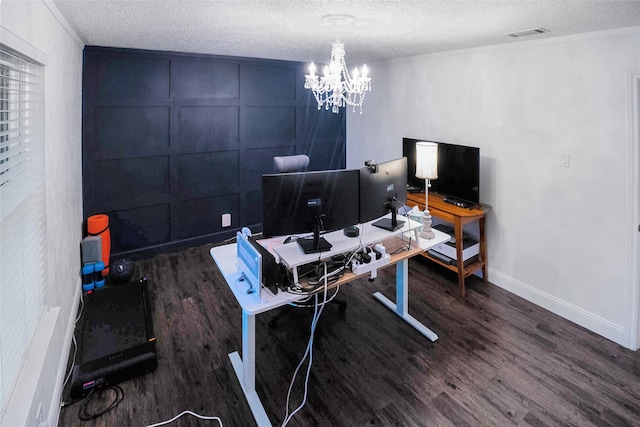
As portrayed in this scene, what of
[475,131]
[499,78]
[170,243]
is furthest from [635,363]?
[170,243]

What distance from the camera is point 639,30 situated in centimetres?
238

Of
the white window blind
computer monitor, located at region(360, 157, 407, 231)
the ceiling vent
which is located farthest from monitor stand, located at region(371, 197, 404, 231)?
the white window blind

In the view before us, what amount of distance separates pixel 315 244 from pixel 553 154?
7.24 feet

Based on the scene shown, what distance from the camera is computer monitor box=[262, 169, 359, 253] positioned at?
6.75 feet

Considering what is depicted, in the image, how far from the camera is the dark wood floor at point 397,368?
2.10m

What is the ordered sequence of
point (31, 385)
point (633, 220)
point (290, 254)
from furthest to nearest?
point (633, 220)
point (290, 254)
point (31, 385)

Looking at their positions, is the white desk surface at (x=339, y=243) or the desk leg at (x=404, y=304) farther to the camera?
the desk leg at (x=404, y=304)

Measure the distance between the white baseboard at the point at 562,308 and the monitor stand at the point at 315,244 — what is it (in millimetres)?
2196

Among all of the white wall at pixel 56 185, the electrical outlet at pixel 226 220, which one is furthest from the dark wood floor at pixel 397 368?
the electrical outlet at pixel 226 220

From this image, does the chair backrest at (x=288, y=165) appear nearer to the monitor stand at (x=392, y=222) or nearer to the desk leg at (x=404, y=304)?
the monitor stand at (x=392, y=222)

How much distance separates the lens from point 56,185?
2.40 meters

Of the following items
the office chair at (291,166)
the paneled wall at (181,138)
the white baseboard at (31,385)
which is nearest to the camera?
the white baseboard at (31,385)

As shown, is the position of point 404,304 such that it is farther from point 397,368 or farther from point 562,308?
point 562,308

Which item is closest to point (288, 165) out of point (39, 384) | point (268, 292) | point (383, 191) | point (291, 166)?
point (291, 166)
